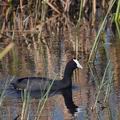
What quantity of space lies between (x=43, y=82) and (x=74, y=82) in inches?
39.7

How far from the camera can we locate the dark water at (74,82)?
22.7ft

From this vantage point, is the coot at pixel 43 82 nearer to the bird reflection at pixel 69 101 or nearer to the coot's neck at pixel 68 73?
the coot's neck at pixel 68 73

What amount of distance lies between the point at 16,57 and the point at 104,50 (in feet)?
5.41

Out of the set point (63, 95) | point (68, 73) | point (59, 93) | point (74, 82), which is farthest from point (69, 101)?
point (74, 82)

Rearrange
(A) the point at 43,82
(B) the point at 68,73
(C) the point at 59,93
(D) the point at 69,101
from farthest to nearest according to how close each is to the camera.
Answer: (B) the point at 68,73, (C) the point at 59,93, (A) the point at 43,82, (D) the point at 69,101

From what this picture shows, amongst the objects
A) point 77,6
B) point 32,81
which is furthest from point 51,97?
point 77,6

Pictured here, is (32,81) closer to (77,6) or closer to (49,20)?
(49,20)

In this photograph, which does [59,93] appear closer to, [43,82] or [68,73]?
[43,82]

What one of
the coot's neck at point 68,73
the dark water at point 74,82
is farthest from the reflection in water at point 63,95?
the coot's neck at point 68,73

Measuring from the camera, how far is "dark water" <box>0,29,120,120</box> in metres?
6.91

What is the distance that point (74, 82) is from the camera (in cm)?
938

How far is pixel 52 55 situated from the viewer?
35.7 feet

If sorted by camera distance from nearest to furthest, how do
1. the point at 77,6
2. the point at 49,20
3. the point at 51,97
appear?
the point at 51,97, the point at 49,20, the point at 77,6

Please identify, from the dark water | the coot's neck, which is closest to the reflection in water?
the dark water
